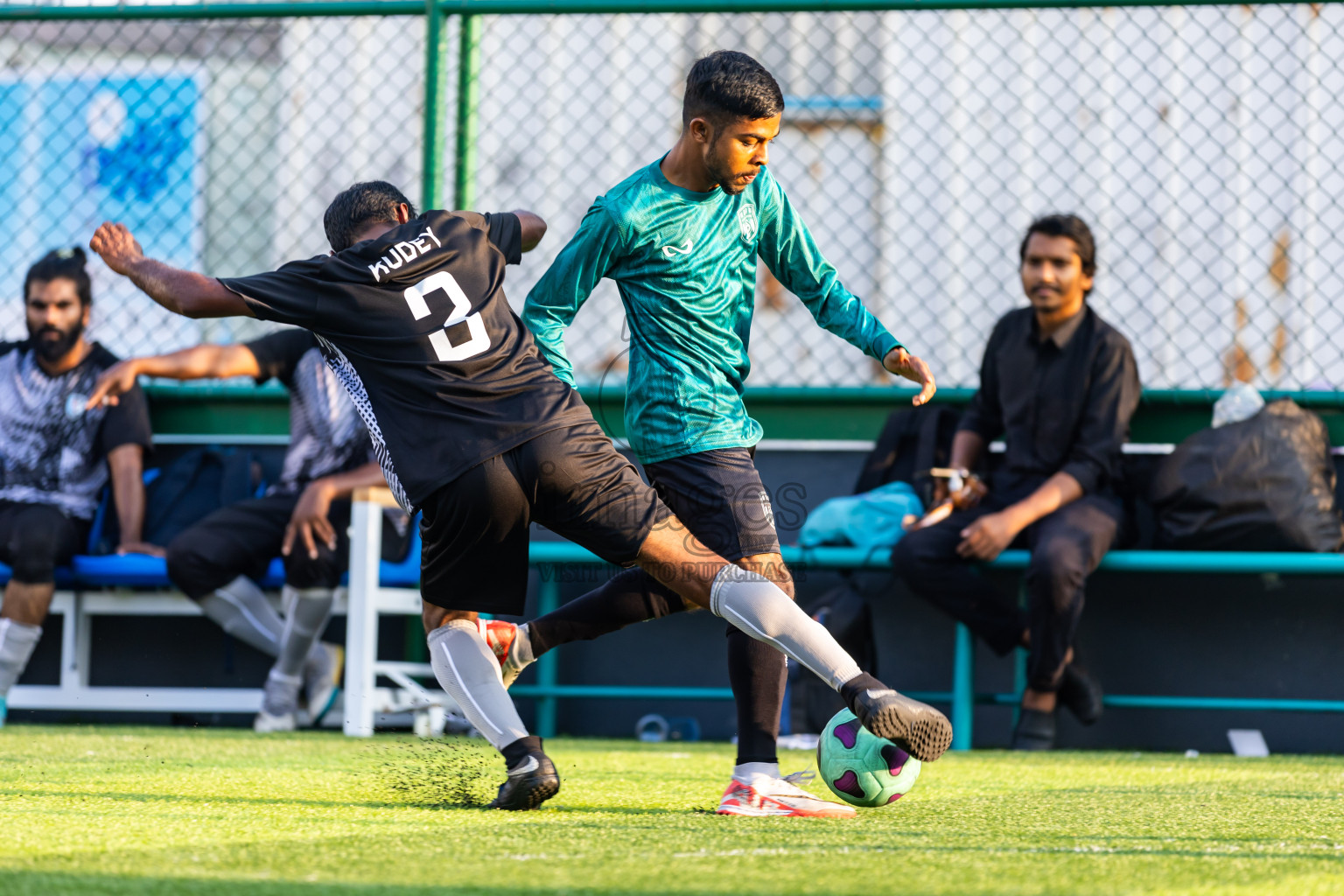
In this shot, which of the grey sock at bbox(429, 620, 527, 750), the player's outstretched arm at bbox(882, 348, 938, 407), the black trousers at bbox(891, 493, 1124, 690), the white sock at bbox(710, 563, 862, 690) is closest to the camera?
the white sock at bbox(710, 563, 862, 690)

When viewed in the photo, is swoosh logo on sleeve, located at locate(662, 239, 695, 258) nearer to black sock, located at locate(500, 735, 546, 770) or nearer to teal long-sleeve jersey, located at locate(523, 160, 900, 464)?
teal long-sleeve jersey, located at locate(523, 160, 900, 464)

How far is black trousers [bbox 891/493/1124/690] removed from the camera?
193 inches

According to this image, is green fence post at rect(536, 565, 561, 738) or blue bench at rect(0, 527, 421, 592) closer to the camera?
blue bench at rect(0, 527, 421, 592)

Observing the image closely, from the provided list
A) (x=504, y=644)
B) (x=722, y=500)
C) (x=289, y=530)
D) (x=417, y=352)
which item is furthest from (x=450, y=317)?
(x=289, y=530)

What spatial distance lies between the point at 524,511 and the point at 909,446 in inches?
117

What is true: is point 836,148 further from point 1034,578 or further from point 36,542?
point 36,542

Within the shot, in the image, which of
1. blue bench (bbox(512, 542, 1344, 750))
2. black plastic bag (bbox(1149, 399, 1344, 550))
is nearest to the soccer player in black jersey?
blue bench (bbox(512, 542, 1344, 750))

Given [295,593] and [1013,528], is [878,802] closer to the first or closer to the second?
[1013,528]

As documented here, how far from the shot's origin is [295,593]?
5.29 m

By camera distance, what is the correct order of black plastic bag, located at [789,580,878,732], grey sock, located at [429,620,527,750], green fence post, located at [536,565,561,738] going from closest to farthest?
grey sock, located at [429,620,527,750] < black plastic bag, located at [789,580,878,732] < green fence post, located at [536,565,561,738]

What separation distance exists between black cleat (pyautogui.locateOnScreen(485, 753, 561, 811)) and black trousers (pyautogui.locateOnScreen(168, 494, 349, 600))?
2.54 m

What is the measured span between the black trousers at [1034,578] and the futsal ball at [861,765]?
2.02m

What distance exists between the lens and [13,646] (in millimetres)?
5312

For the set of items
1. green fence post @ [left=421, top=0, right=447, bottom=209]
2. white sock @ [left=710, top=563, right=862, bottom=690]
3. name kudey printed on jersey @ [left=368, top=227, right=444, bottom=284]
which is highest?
green fence post @ [left=421, top=0, right=447, bottom=209]
